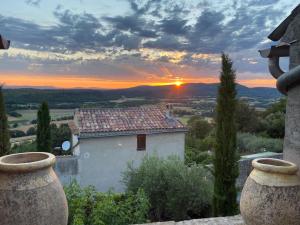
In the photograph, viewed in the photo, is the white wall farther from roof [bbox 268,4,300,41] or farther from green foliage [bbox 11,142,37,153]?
roof [bbox 268,4,300,41]

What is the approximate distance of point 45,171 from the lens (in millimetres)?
3219

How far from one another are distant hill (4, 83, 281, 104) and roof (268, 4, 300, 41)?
721cm

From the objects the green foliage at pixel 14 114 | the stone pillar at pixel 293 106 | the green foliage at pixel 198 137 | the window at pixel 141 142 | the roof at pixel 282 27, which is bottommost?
the green foliage at pixel 198 137

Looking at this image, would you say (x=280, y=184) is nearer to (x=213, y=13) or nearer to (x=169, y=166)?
(x=169, y=166)

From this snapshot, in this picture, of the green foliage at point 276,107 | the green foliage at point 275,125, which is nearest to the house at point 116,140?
the green foliage at point 275,125

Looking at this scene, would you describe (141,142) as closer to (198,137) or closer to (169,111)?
(169,111)

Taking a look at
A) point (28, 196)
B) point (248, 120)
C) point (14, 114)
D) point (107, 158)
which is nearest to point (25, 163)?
point (28, 196)

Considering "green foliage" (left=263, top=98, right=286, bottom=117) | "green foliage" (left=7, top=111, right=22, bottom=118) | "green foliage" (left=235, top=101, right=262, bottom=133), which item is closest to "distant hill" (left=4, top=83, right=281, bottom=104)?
"green foliage" (left=7, top=111, right=22, bottom=118)

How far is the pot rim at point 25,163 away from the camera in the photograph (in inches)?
118

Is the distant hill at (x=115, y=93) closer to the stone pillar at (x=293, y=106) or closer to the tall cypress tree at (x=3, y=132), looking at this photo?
the tall cypress tree at (x=3, y=132)

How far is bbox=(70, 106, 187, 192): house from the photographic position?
1274 centimetres

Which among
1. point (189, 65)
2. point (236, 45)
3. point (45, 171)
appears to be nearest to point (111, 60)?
point (189, 65)

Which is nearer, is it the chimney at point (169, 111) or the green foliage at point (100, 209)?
the green foliage at point (100, 209)

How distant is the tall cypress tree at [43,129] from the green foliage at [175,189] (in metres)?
4.35
